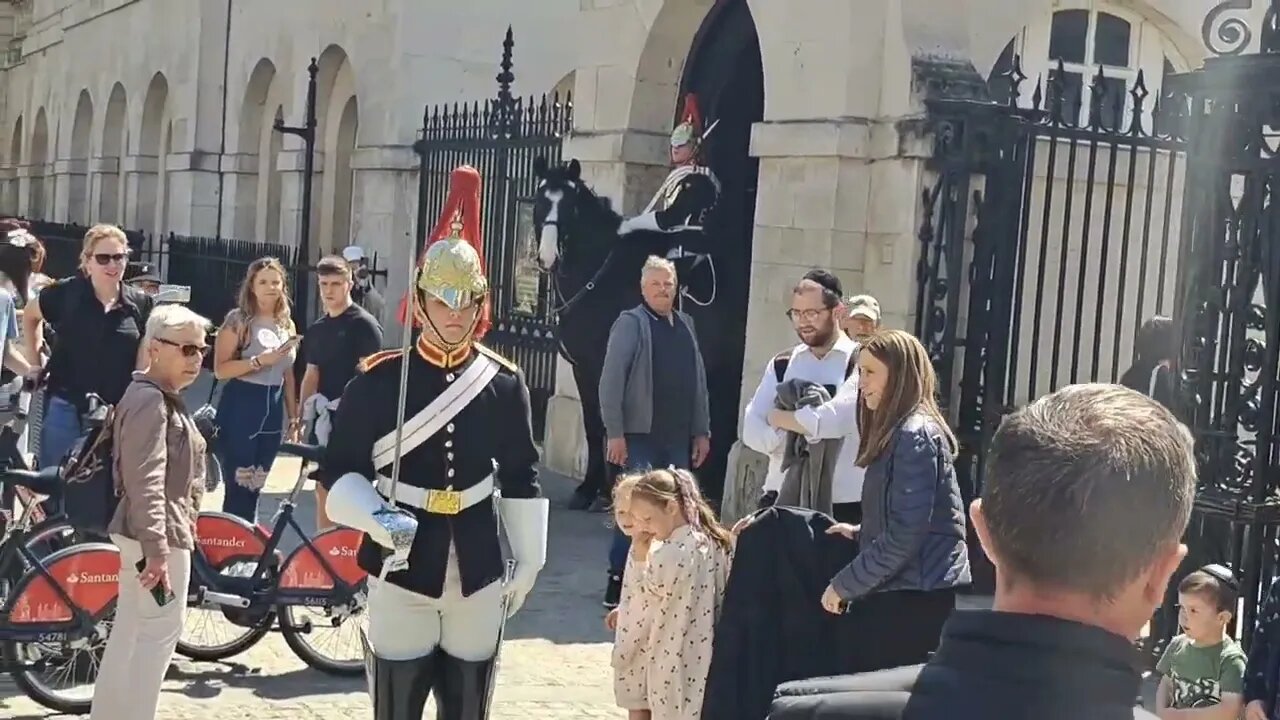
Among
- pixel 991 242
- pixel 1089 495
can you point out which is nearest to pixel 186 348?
pixel 1089 495

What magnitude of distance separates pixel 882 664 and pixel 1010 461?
9.11 ft

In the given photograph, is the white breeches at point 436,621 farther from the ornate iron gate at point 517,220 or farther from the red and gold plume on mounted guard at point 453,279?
the ornate iron gate at point 517,220

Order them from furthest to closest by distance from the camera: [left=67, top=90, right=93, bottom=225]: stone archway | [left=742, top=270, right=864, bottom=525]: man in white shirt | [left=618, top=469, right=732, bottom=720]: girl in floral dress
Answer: [left=67, top=90, right=93, bottom=225]: stone archway
[left=742, top=270, right=864, bottom=525]: man in white shirt
[left=618, top=469, right=732, bottom=720]: girl in floral dress

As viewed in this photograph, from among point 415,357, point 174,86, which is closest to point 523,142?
point 415,357

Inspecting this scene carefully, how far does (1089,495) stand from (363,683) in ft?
16.8

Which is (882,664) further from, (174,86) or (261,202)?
(174,86)

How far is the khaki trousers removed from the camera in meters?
5.14

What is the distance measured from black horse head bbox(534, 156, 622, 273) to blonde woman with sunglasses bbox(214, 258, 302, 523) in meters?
2.89

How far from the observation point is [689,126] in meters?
10.8

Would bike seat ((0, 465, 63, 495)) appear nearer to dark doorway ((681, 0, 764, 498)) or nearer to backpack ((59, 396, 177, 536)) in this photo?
backpack ((59, 396, 177, 536))

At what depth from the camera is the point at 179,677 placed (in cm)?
648

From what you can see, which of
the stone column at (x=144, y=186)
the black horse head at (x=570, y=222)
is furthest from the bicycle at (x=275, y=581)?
the stone column at (x=144, y=186)

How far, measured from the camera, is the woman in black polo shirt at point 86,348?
23.3 ft

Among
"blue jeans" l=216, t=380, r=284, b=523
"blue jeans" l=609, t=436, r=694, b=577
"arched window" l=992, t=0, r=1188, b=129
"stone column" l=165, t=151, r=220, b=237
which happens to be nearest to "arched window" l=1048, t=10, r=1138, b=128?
"arched window" l=992, t=0, r=1188, b=129
